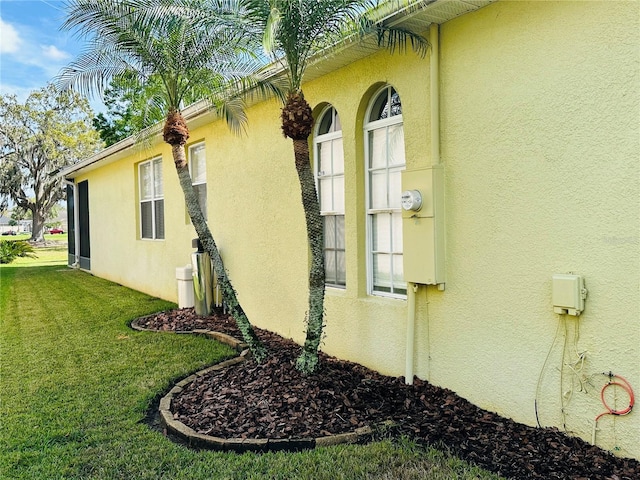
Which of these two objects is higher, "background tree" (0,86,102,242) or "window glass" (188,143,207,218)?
"background tree" (0,86,102,242)

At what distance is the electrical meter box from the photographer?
4.83 m

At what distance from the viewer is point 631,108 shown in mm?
3535

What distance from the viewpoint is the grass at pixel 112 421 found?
3.70 metres

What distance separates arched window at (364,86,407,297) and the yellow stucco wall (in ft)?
0.46

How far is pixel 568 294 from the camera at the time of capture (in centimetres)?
382

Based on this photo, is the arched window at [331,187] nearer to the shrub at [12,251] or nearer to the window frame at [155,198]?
the window frame at [155,198]

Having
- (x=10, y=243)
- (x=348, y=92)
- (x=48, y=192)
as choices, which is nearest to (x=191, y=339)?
(x=348, y=92)

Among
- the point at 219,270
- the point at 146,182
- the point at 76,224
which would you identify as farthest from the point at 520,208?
the point at 76,224

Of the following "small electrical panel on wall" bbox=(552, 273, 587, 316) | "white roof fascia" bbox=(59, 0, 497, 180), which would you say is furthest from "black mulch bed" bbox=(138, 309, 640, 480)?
"white roof fascia" bbox=(59, 0, 497, 180)

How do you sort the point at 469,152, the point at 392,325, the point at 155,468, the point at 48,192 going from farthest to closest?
the point at 48,192 → the point at 392,325 → the point at 469,152 → the point at 155,468

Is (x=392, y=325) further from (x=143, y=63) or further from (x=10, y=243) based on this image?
(x=10, y=243)

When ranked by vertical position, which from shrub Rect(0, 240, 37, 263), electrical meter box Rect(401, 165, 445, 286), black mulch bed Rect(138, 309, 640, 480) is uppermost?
electrical meter box Rect(401, 165, 445, 286)

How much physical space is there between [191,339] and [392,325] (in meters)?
3.40

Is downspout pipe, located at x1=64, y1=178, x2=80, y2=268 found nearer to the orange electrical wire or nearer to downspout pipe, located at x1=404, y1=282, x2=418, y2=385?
A: downspout pipe, located at x1=404, y1=282, x2=418, y2=385
